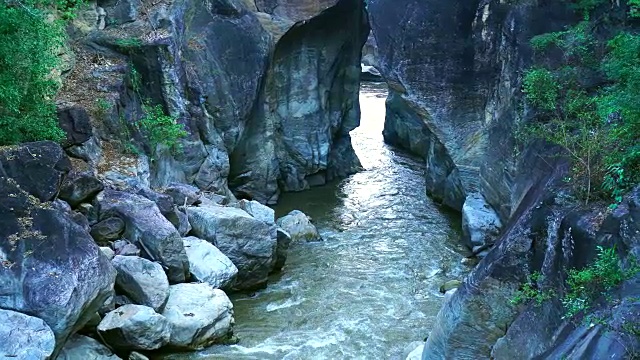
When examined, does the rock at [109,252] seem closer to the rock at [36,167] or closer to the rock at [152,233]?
the rock at [152,233]

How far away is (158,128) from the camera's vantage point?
14.9 meters

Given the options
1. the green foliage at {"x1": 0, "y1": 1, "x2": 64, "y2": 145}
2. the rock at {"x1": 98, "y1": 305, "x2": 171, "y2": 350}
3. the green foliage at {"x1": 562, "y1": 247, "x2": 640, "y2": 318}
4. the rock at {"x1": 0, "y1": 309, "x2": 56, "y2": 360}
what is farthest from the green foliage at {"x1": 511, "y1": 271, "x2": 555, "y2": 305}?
the green foliage at {"x1": 0, "y1": 1, "x2": 64, "y2": 145}

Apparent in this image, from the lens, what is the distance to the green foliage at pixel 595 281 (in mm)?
6941

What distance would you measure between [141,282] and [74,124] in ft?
11.4

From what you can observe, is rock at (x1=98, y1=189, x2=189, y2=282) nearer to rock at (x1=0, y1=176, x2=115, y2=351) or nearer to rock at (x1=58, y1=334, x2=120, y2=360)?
rock at (x1=0, y1=176, x2=115, y2=351)

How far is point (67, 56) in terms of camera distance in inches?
578

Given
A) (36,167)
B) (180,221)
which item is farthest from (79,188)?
(180,221)

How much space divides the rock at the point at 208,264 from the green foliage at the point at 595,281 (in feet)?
22.0

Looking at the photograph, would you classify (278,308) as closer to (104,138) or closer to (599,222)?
(104,138)

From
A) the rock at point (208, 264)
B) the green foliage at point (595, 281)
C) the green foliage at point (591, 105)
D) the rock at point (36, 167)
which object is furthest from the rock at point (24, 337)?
the green foliage at point (591, 105)

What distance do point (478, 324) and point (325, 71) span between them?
44.6ft

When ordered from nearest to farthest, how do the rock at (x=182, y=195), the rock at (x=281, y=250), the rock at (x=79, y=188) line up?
1. the rock at (x=79, y=188)
2. the rock at (x=182, y=195)
3. the rock at (x=281, y=250)

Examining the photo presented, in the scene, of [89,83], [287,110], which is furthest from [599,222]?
[287,110]

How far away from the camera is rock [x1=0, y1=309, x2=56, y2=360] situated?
8117 millimetres
